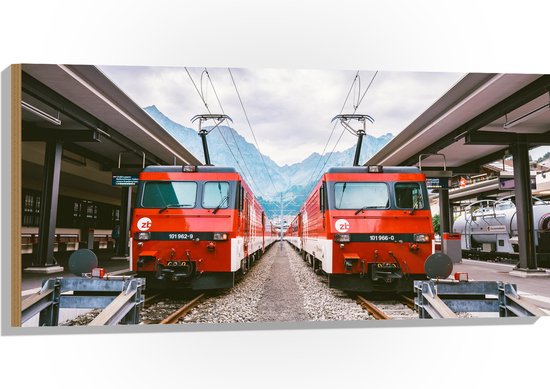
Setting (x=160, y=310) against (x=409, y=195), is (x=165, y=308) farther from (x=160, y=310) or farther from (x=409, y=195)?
(x=409, y=195)

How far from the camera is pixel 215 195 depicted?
7098mm

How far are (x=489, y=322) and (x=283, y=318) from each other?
8.40 ft

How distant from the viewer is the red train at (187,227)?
6.54 m

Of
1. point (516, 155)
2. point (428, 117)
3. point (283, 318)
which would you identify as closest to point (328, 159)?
point (428, 117)

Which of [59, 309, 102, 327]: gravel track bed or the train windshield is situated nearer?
[59, 309, 102, 327]: gravel track bed

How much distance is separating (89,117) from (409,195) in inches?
269

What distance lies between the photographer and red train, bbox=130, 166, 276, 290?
21.5ft

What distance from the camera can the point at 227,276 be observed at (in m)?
6.79

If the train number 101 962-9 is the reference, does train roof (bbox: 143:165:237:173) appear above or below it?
above

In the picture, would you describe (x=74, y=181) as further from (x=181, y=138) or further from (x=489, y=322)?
(x=489, y=322)

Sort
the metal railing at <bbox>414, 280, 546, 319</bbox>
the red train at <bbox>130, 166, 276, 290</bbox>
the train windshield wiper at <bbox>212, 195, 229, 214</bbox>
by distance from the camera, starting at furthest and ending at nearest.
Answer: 1. the train windshield wiper at <bbox>212, 195, 229, 214</bbox>
2. the red train at <bbox>130, 166, 276, 290</bbox>
3. the metal railing at <bbox>414, 280, 546, 319</bbox>

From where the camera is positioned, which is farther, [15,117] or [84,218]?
[84,218]

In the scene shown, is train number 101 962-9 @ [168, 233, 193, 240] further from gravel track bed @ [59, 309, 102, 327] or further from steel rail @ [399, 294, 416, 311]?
steel rail @ [399, 294, 416, 311]

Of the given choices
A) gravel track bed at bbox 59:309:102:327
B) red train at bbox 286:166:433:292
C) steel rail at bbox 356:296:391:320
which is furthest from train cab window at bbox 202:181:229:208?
steel rail at bbox 356:296:391:320
